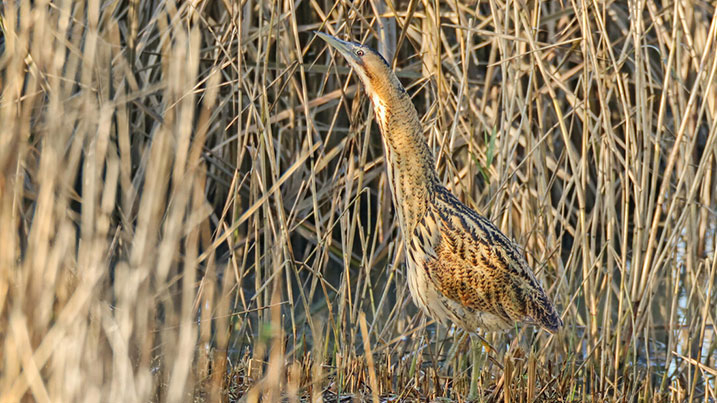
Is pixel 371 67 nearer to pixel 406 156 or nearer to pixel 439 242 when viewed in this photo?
pixel 406 156

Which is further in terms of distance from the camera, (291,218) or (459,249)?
(291,218)

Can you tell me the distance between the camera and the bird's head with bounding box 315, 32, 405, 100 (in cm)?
296

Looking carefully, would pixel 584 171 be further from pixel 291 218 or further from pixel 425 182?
pixel 291 218

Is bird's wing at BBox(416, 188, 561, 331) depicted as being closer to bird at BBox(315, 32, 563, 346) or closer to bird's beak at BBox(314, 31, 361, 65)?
bird at BBox(315, 32, 563, 346)

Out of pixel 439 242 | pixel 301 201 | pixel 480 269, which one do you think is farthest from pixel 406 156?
pixel 301 201

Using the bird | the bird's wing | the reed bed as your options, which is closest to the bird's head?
the bird

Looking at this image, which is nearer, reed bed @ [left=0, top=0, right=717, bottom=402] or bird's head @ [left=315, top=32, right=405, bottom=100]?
reed bed @ [left=0, top=0, right=717, bottom=402]

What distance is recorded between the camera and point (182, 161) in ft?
5.64

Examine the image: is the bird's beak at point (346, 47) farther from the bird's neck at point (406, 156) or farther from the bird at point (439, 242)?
the bird's neck at point (406, 156)

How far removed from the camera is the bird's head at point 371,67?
296 cm

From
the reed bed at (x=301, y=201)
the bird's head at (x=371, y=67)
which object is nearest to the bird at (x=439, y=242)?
the bird's head at (x=371, y=67)

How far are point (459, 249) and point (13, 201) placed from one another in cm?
147

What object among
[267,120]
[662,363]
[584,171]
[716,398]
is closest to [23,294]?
[267,120]

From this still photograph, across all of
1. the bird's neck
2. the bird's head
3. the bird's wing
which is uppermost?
the bird's head
